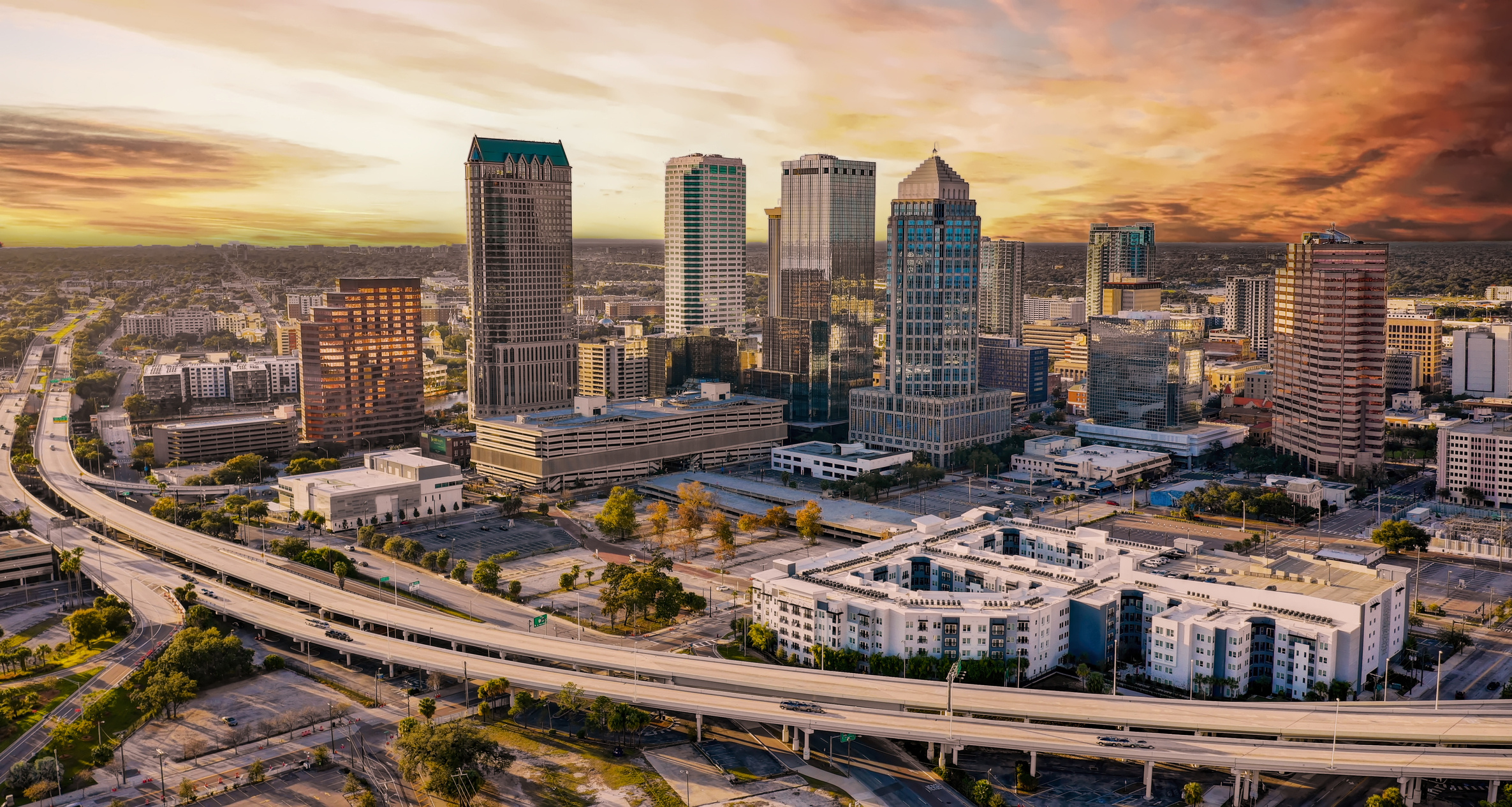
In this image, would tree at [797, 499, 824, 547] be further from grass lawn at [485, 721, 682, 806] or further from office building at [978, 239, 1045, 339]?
office building at [978, 239, 1045, 339]

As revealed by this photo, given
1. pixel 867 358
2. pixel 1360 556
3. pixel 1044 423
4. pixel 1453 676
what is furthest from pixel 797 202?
pixel 1453 676

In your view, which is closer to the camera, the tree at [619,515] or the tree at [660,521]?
the tree at [660,521]

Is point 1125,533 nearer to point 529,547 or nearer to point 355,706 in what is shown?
point 529,547

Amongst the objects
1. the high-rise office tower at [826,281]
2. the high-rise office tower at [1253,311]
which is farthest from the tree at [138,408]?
the high-rise office tower at [1253,311]

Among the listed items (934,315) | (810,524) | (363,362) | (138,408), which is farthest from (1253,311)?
(138,408)

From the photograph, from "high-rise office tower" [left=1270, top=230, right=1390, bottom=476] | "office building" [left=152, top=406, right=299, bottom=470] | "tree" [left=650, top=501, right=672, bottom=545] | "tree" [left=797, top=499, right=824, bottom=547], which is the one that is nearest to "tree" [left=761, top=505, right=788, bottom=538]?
"tree" [left=797, top=499, right=824, bottom=547]

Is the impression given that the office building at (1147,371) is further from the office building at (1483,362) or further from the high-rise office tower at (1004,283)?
the high-rise office tower at (1004,283)

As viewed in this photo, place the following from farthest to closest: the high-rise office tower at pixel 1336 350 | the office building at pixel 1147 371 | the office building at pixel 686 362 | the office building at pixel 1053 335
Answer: the office building at pixel 1053 335, the office building at pixel 686 362, the office building at pixel 1147 371, the high-rise office tower at pixel 1336 350
